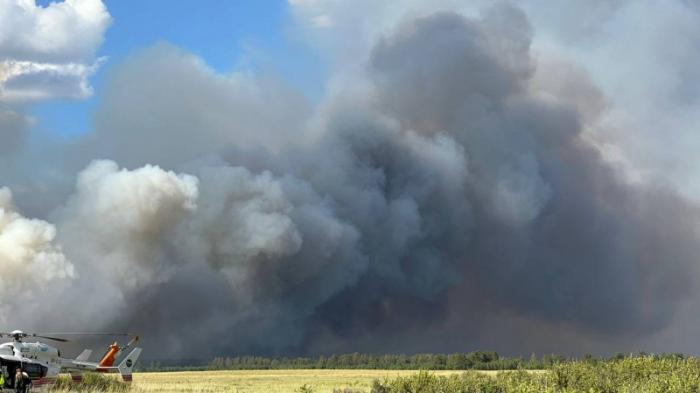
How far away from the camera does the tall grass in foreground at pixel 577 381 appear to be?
49.3 m

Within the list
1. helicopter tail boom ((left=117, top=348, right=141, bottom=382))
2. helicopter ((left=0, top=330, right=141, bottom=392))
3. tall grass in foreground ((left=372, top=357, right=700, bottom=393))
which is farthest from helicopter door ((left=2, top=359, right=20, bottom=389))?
tall grass in foreground ((left=372, top=357, right=700, bottom=393))

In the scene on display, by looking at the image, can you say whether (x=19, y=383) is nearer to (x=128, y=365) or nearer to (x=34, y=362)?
(x=34, y=362)

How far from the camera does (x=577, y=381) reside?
2168 inches

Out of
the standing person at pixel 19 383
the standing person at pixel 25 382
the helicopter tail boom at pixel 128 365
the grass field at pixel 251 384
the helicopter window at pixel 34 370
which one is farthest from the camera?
the grass field at pixel 251 384

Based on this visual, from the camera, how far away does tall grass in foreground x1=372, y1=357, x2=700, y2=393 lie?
1943 inches

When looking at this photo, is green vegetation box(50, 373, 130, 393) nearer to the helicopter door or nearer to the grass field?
the grass field

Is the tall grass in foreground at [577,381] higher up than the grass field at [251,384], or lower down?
lower down

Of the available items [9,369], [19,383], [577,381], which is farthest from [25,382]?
[577,381]

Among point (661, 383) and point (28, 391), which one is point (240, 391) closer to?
point (28, 391)

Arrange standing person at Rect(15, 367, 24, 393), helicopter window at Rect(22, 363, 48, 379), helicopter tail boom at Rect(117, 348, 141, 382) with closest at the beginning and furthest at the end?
standing person at Rect(15, 367, 24, 393) → helicopter window at Rect(22, 363, 48, 379) → helicopter tail boom at Rect(117, 348, 141, 382)

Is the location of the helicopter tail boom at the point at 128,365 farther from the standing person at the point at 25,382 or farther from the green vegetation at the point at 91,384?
the standing person at the point at 25,382

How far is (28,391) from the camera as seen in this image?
58438 millimetres

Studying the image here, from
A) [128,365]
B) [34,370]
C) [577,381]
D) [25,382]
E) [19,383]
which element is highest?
[128,365]

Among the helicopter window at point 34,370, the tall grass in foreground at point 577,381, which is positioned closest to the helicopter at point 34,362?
the helicopter window at point 34,370
